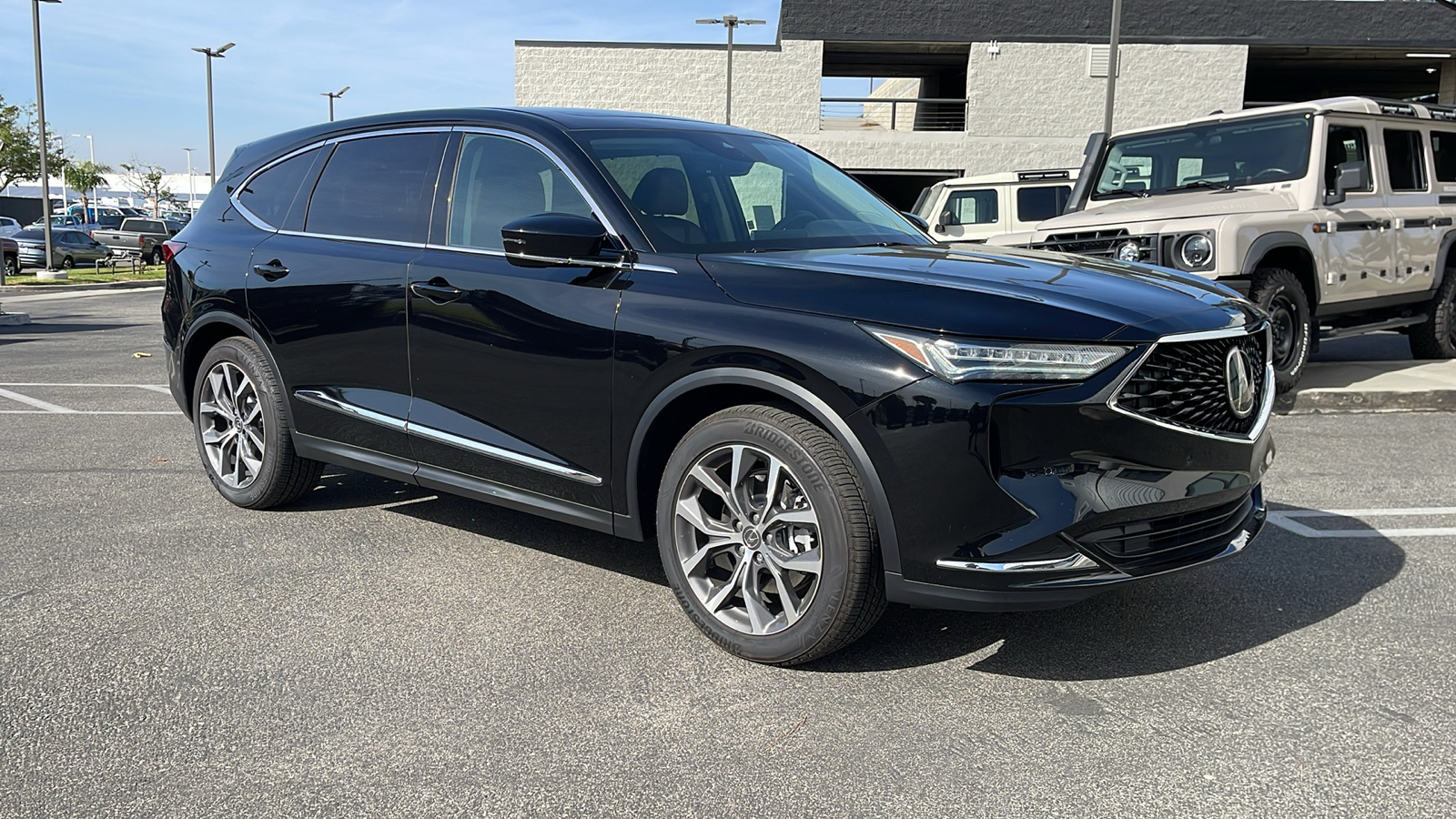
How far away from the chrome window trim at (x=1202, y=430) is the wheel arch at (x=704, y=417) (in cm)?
69

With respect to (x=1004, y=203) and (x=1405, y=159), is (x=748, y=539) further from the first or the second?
(x=1004, y=203)

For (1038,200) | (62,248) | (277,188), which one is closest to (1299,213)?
(1038,200)

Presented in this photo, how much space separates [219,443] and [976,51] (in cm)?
3061

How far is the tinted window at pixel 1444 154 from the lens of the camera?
380 inches

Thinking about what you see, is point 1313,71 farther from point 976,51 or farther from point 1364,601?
point 1364,601

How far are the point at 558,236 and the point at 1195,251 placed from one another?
18.1ft

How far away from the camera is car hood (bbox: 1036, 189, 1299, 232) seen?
8.41 m

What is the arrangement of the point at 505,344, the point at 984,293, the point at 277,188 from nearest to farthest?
the point at 984,293 → the point at 505,344 → the point at 277,188

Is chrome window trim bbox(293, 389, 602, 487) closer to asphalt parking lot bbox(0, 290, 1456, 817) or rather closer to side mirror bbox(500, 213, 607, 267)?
asphalt parking lot bbox(0, 290, 1456, 817)

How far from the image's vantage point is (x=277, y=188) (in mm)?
5434

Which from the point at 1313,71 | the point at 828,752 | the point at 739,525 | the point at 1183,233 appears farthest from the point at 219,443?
the point at 1313,71

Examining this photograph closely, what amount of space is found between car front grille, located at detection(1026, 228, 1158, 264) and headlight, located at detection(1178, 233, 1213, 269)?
0.58 ft

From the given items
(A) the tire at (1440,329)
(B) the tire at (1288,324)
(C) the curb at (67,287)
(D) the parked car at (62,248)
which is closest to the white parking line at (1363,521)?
(B) the tire at (1288,324)

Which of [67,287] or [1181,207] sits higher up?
[1181,207]
